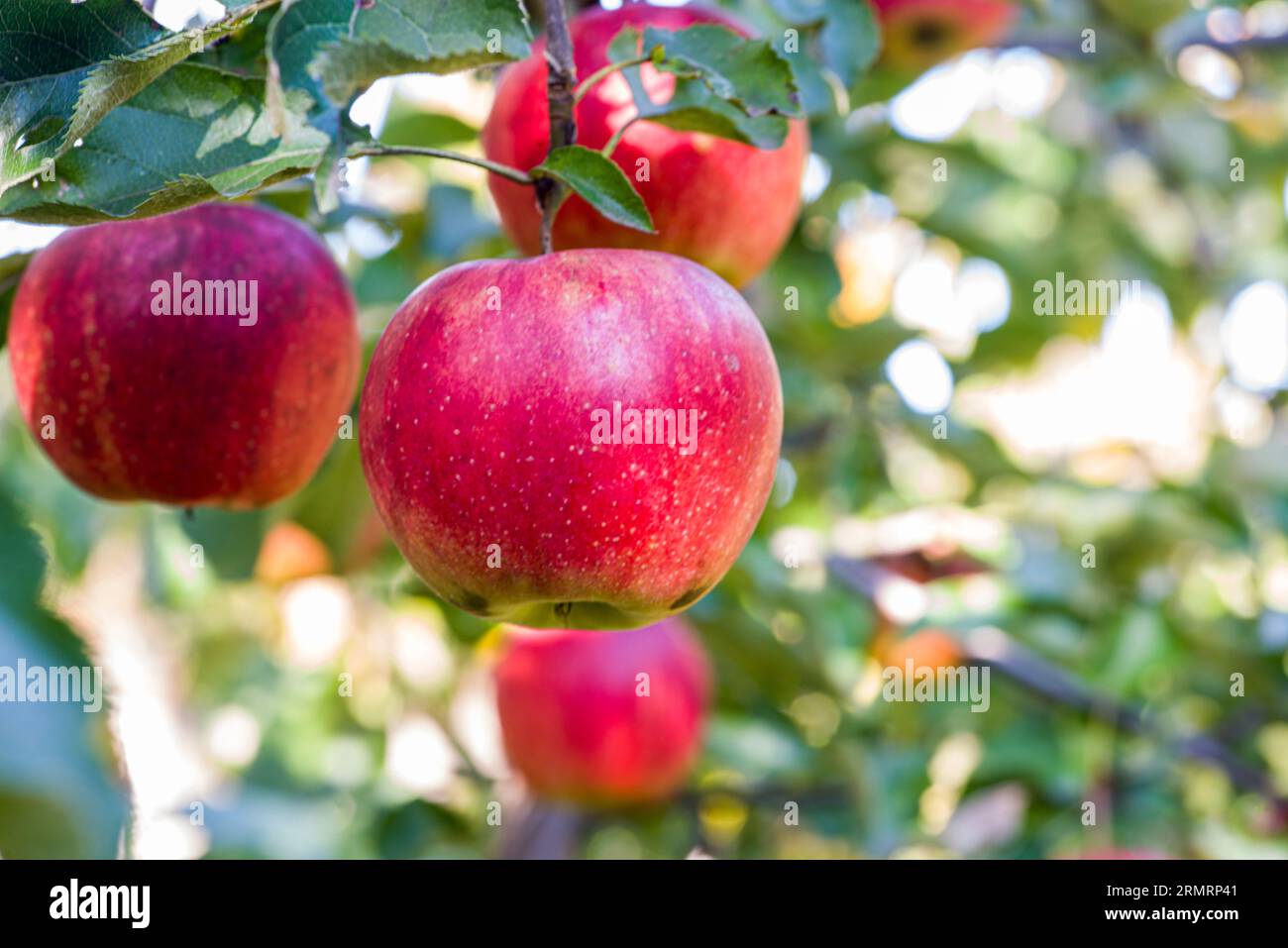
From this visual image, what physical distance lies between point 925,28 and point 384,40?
1.22m

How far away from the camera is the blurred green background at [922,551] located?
1.59 meters

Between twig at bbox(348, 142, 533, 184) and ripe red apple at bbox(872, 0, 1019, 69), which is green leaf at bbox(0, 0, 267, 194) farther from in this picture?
ripe red apple at bbox(872, 0, 1019, 69)

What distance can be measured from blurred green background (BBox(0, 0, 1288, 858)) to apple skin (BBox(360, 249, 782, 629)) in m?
0.47

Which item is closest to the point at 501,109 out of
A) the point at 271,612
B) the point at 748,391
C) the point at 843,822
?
the point at 748,391

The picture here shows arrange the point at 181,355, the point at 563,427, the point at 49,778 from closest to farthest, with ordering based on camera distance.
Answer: the point at 49,778
the point at 563,427
the point at 181,355

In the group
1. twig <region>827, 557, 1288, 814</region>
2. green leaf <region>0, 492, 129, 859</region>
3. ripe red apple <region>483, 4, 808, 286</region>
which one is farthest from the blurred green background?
green leaf <region>0, 492, 129, 859</region>

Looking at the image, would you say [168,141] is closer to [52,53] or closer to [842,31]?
[52,53]

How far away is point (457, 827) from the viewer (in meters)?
2.04

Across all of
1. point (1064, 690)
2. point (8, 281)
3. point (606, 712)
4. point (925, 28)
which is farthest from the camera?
point (606, 712)

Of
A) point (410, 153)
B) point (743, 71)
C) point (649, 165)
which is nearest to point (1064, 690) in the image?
point (649, 165)

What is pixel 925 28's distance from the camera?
62.7 inches

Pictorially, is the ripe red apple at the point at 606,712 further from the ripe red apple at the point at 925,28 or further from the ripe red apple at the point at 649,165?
the ripe red apple at the point at 649,165
